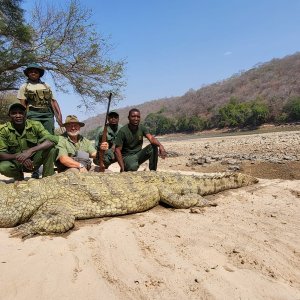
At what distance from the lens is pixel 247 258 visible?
3480 mm

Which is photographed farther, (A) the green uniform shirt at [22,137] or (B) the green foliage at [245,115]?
(B) the green foliage at [245,115]

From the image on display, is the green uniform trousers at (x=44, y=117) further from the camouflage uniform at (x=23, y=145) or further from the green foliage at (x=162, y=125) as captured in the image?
the green foliage at (x=162, y=125)

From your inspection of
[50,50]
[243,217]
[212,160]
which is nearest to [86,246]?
[243,217]

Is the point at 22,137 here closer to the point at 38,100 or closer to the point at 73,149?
the point at 73,149

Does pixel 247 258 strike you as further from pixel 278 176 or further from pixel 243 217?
pixel 278 176

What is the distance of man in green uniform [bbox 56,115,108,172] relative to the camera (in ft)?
21.7

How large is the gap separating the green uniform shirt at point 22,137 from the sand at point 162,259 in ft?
6.75

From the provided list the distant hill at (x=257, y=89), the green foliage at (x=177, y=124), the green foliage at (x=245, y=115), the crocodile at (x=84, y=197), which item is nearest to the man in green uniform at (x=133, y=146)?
the crocodile at (x=84, y=197)

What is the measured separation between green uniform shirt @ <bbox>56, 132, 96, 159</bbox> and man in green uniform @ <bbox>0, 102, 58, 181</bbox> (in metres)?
0.39

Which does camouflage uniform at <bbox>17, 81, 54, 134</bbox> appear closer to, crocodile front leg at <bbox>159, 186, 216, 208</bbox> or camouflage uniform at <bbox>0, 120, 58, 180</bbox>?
camouflage uniform at <bbox>0, 120, 58, 180</bbox>

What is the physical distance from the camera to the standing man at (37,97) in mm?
6975

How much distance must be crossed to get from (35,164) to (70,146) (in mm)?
933

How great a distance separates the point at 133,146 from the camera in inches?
288

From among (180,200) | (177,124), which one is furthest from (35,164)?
(177,124)
